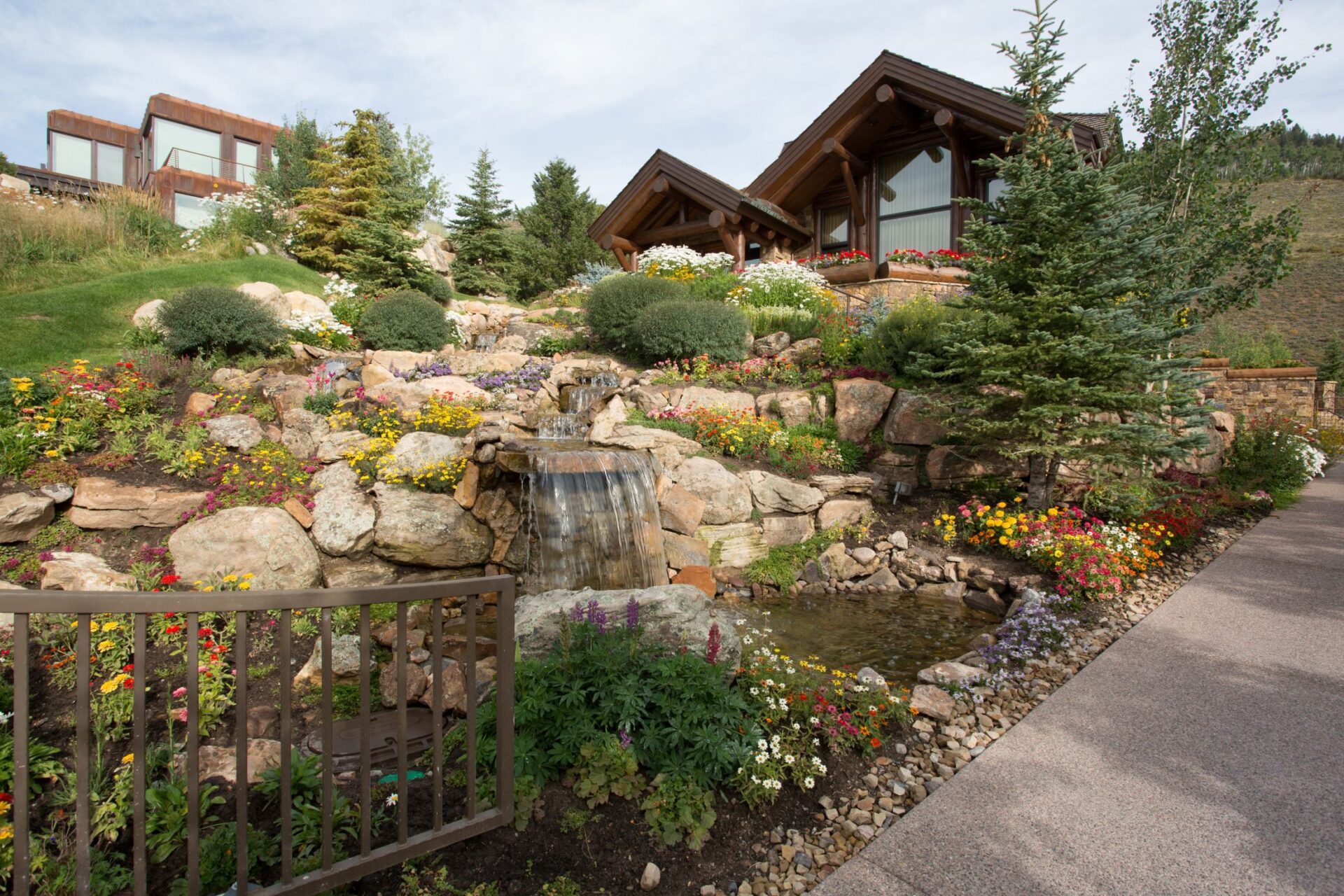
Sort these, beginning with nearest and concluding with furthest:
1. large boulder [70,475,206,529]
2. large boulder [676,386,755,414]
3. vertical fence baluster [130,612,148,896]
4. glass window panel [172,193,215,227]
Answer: vertical fence baluster [130,612,148,896]
large boulder [70,475,206,529]
large boulder [676,386,755,414]
glass window panel [172,193,215,227]

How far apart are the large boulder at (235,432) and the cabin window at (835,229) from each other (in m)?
13.8

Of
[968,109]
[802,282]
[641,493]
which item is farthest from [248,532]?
[968,109]

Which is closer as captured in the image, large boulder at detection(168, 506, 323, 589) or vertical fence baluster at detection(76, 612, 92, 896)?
vertical fence baluster at detection(76, 612, 92, 896)

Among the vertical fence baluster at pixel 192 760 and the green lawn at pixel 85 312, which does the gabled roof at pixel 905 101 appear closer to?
the green lawn at pixel 85 312

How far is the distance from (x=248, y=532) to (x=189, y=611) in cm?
474

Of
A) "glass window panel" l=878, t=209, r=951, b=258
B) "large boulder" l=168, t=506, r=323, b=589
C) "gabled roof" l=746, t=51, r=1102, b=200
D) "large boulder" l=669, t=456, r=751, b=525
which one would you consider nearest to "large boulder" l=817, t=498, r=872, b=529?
"large boulder" l=669, t=456, r=751, b=525

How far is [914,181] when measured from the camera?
15.0 m

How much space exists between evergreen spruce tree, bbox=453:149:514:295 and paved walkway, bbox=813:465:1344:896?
19.2 metres

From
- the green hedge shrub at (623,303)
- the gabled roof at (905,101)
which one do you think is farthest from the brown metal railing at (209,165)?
the gabled roof at (905,101)

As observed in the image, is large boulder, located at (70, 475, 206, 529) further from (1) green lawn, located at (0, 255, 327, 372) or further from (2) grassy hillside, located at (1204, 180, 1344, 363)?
(2) grassy hillside, located at (1204, 180, 1344, 363)

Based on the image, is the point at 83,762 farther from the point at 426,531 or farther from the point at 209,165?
the point at 209,165

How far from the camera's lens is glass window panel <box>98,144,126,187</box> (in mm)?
27094

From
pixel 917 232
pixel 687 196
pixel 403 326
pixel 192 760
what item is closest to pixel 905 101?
pixel 917 232

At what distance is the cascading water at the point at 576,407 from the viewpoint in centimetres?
863
